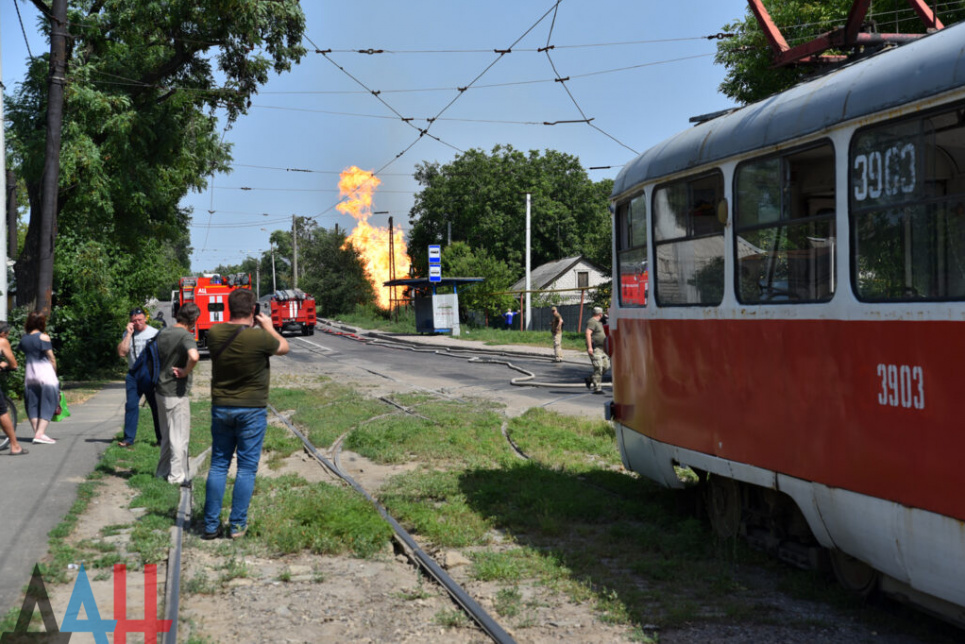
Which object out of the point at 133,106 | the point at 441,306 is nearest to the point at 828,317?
the point at 133,106

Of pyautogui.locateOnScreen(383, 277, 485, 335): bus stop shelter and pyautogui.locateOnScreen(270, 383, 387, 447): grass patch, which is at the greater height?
pyautogui.locateOnScreen(383, 277, 485, 335): bus stop shelter

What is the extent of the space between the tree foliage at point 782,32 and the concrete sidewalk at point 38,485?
1193 cm

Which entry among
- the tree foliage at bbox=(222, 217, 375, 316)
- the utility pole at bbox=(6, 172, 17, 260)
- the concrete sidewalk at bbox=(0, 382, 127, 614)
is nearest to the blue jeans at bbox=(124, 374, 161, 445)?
the concrete sidewalk at bbox=(0, 382, 127, 614)

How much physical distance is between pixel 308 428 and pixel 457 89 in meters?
11.0

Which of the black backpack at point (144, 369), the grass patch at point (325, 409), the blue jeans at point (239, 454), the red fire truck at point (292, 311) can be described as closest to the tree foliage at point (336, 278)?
the red fire truck at point (292, 311)

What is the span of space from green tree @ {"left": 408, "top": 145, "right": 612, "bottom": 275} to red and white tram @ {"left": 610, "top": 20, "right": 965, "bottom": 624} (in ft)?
185

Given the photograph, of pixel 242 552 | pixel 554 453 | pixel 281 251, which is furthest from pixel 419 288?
pixel 281 251

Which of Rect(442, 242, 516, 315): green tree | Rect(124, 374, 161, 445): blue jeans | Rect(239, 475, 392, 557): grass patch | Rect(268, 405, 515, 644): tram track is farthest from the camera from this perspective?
Rect(442, 242, 516, 315): green tree

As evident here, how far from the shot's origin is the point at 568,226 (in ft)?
226

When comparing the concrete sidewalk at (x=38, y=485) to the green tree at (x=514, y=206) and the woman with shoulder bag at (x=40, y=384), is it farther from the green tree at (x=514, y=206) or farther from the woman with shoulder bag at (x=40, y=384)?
the green tree at (x=514, y=206)

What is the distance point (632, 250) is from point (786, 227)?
2200mm

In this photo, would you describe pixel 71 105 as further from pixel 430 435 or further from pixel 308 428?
pixel 430 435

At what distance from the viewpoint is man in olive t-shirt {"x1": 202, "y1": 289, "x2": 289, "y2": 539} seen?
7.06m

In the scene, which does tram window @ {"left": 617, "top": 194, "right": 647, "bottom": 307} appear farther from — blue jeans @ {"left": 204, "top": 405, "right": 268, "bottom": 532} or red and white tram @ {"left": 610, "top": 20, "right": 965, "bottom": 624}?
blue jeans @ {"left": 204, "top": 405, "right": 268, "bottom": 532}
